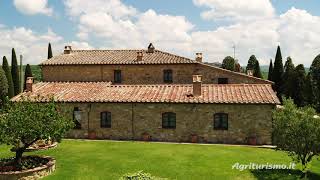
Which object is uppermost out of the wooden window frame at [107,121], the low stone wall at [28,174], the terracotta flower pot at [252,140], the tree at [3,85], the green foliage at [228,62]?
the green foliage at [228,62]

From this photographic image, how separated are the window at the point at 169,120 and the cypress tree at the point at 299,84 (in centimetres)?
2521

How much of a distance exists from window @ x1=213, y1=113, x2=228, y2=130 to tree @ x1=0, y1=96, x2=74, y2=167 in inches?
462

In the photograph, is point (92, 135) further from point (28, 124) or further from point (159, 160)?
point (28, 124)

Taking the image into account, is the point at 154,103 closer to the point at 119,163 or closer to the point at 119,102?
the point at 119,102

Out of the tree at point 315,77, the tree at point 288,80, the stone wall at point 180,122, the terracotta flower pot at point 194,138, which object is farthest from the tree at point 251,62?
the terracotta flower pot at point 194,138

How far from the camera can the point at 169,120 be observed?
92.8 ft

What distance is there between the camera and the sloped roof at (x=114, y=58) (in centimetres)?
3611

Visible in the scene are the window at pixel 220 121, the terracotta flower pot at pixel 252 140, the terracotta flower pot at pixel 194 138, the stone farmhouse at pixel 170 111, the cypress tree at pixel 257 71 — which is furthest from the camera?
the cypress tree at pixel 257 71

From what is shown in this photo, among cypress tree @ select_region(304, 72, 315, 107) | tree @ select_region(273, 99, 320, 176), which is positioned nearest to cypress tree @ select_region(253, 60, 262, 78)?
cypress tree @ select_region(304, 72, 315, 107)

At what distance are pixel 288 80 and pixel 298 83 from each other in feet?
6.42

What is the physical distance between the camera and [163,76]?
3591 centimetres

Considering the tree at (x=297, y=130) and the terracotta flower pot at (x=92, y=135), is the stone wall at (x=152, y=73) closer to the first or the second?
the terracotta flower pot at (x=92, y=135)

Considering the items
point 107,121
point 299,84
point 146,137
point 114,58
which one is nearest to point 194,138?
point 146,137

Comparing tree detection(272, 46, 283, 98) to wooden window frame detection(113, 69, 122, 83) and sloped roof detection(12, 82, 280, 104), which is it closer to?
sloped roof detection(12, 82, 280, 104)
